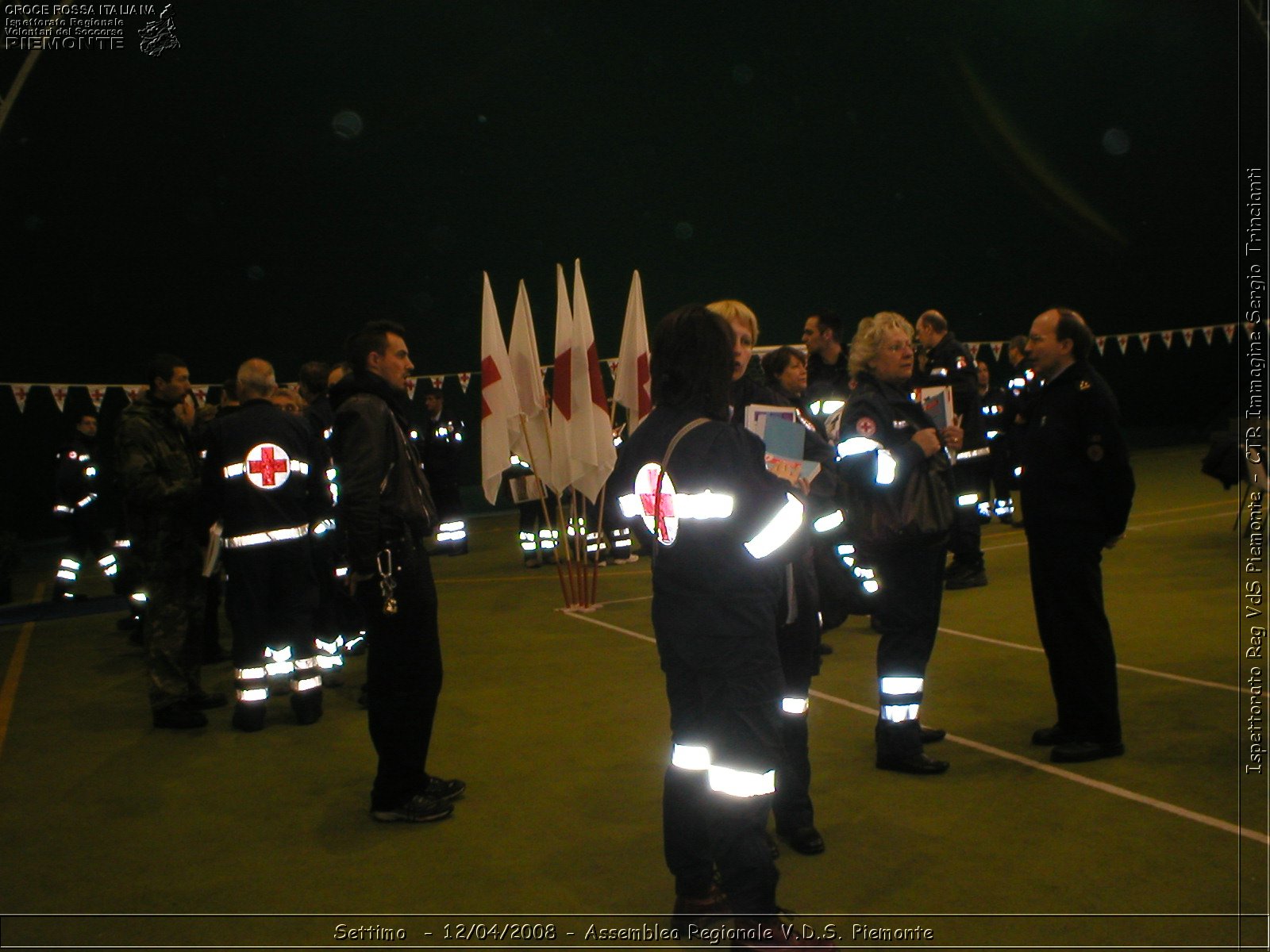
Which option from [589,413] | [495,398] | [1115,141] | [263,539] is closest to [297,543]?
[263,539]

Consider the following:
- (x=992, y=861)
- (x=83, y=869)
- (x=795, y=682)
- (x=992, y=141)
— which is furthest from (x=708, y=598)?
(x=992, y=141)

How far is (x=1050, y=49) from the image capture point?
867 inches

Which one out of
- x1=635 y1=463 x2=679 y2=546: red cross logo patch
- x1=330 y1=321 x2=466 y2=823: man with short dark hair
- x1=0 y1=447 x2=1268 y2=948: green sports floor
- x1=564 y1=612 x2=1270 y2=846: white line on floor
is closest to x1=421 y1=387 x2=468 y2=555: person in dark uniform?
x1=0 y1=447 x2=1268 y2=948: green sports floor

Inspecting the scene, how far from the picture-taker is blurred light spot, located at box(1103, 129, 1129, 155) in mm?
22547

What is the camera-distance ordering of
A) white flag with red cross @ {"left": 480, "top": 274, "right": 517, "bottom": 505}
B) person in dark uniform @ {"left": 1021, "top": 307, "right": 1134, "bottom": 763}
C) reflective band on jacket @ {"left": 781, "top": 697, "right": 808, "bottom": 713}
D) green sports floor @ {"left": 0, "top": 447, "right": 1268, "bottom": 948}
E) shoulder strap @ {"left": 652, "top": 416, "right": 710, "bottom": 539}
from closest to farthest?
shoulder strap @ {"left": 652, "top": 416, "right": 710, "bottom": 539}
green sports floor @ {"left": 0, "top": 447, "right": 1268, "bottom": 948}
reflective band on jacket @ {"left": 781, "top": 697, "right": 808, "bottom": 713}
person in dark uniform @ {"left": 1021, "top": 307, "right": 1134, "bottom": 763}
white flag with red cross @ {"left": 480, "top": 274, "right": 517, "bottom": 505}

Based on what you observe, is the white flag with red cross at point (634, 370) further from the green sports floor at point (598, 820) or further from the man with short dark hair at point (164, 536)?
the man with short dark hair at point (164, 536)

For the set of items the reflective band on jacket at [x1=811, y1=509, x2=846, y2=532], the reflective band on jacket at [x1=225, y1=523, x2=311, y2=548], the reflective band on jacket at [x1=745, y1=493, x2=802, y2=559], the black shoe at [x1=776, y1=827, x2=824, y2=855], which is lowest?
the black shoe at [x1=776, y1=827, x2=824, y2=855]

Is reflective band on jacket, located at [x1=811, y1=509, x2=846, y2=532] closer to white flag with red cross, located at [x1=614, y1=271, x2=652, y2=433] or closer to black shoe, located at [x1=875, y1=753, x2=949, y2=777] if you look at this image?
black shoe, located at [x1=875, y1=753, x2=949, y2=777]

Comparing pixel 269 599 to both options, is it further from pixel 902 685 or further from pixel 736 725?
pixel 736 725

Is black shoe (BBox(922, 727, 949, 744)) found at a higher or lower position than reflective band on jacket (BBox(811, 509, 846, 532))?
lower

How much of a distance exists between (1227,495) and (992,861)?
11891 millimetres

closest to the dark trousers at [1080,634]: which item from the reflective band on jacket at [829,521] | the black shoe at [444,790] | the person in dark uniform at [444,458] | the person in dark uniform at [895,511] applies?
the person in dark uniform at [895,511]

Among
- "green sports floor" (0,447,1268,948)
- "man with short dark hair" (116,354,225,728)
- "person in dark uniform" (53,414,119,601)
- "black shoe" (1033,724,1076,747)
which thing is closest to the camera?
"green sports floor" (0,447,1268,948)

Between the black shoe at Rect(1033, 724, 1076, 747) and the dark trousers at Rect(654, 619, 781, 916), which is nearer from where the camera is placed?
the dark trousers at Rect(654, 619, 781, 916)
